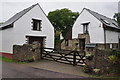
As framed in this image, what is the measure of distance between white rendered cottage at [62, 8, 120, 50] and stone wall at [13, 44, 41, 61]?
594 centimetres

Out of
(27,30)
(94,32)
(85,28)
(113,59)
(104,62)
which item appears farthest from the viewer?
(85,28)

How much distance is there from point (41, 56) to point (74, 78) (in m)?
5.95

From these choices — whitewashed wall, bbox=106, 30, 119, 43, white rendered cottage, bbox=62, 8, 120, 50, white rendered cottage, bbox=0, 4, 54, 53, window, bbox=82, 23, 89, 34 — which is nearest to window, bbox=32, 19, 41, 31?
white rendered cottage, bbox=0, 4, 54, 53

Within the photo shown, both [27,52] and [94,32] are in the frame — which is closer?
[27,52]

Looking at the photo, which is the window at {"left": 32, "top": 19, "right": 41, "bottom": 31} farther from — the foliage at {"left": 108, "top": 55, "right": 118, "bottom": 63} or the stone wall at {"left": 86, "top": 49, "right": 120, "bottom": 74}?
the foliage at {"left": 108, "top": 55, "right": 118, "bottom": 63}

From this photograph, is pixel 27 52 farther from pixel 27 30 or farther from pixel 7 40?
pixel 7 40

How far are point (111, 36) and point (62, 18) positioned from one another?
15.3m

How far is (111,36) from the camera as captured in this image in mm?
15547

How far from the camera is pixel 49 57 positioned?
34.2 feet

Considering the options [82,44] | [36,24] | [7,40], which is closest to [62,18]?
[82,44]

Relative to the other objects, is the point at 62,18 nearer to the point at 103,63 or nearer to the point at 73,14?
the point at 73,14

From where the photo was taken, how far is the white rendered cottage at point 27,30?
12.2 meters

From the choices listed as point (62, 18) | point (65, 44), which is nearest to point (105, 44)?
point (65, 44)

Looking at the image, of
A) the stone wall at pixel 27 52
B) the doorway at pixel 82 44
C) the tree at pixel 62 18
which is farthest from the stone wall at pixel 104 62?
the tree at pixel 62 18
